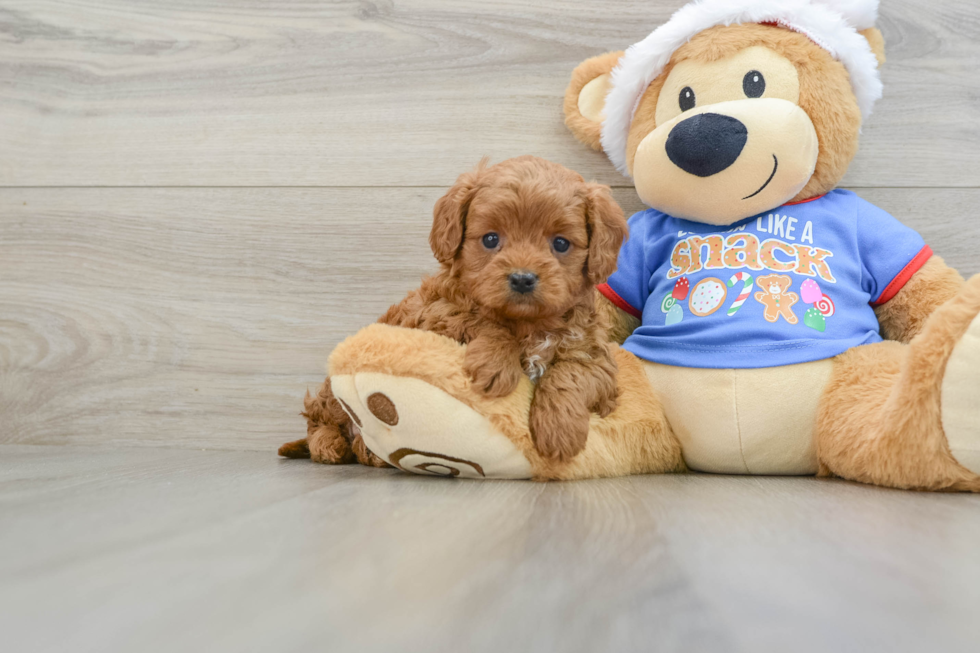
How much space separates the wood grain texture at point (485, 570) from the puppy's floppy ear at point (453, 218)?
0.98 ft

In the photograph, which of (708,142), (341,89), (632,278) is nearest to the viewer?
(708,142)

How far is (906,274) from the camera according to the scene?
0.94 meters

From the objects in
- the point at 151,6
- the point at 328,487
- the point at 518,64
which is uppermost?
the point at 151,6

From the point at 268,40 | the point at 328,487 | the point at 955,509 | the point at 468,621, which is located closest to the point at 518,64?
the point at 268,40

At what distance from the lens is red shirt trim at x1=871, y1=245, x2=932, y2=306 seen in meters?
0.94

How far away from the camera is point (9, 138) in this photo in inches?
52.0

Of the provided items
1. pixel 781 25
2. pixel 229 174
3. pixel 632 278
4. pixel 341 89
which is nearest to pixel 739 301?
pixel 632 278

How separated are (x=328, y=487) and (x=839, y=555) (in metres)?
0.52

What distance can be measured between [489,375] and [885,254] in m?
0.63

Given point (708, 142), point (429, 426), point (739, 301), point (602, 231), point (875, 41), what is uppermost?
point (875, 41)

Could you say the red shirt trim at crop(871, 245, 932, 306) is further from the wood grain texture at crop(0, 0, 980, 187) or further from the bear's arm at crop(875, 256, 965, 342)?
the wood grain texture at crop(0, 0, 980, 187)

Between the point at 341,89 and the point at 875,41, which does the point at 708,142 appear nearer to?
the point at 875,41

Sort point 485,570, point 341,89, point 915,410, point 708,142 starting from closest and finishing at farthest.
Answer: point 485,570 → point 915,410 → point 708,142 → point 341,89

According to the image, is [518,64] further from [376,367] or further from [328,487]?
[328,487]
